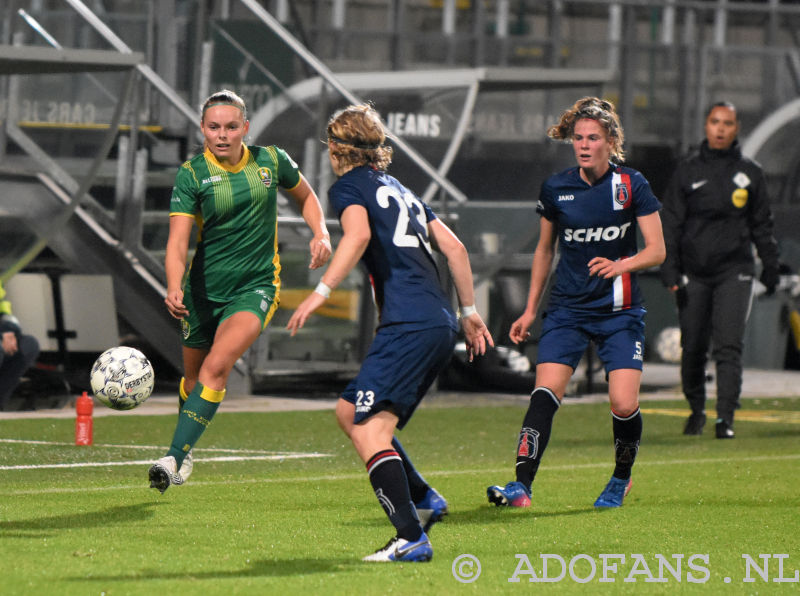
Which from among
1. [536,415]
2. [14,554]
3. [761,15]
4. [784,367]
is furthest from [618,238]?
[761,15]

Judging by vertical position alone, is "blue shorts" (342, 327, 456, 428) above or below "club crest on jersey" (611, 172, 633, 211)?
below

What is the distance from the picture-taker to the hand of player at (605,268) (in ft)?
24.9

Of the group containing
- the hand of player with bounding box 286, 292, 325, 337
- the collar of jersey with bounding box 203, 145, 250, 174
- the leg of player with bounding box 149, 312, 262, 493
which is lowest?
the leg of player with bounding box 149, 312, 262, 493

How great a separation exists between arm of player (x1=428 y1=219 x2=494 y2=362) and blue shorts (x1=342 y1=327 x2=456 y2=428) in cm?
18

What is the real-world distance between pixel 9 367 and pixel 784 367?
11.6m

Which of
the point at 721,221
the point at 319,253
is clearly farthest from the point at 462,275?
the point at 721,221

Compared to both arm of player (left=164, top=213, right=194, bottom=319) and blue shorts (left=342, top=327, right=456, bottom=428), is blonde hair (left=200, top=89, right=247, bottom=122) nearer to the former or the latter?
arm of player (left=164, top=213, right=194, bottom=319)

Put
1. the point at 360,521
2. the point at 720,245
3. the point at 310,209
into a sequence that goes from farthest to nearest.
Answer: the point at 720,245 < the point at 310,209 < the point at 360,521

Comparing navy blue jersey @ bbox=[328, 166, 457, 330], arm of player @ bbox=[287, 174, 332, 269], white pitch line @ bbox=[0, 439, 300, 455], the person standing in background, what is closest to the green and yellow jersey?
arm of player @ bbox=[287, 174, 332, 269]

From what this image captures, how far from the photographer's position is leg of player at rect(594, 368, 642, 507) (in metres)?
7.76

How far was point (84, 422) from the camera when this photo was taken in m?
10.3

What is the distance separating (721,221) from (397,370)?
586cm

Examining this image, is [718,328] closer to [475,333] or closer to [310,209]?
[310,209]

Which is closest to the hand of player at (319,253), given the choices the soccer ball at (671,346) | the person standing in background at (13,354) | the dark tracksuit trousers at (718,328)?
the dark tracksuit trousers at (718,328)
